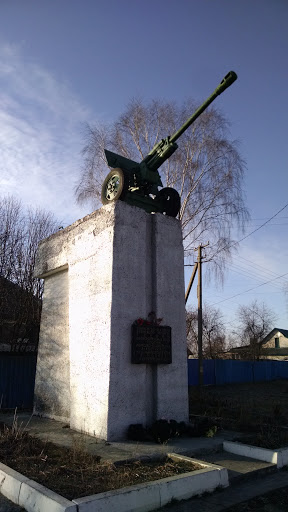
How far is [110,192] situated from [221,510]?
6072 mm

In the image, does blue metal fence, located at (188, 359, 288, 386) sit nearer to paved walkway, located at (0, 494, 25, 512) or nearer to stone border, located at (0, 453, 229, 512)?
stone border, located at (0, 453, 229, 512)

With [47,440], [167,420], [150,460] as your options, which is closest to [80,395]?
[47,440]

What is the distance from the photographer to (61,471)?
4801 mm

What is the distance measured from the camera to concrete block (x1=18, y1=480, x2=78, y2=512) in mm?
3672

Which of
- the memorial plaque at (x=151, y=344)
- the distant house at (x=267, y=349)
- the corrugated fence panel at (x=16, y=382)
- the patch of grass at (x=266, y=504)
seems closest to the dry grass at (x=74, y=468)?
the patch of grass at (x=266, y=504)

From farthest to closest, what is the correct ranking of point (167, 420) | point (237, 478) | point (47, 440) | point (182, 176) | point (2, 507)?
point (182, 176), point (167, 420), point (47, 440), point (237, 478), point (2, 507)

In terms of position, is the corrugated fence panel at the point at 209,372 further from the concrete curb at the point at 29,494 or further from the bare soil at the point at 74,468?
the concrete curb at the point at 29,494

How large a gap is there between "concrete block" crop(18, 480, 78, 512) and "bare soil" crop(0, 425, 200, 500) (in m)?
0.19

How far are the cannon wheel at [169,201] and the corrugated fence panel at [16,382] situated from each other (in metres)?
5.86

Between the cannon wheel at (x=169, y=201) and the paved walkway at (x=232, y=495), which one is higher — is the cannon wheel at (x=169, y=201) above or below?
above

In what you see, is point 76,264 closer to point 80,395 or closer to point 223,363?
point 80,395

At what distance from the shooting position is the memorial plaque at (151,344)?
277 inches

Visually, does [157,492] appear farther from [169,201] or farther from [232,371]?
[232,371]

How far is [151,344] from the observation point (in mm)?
7250
